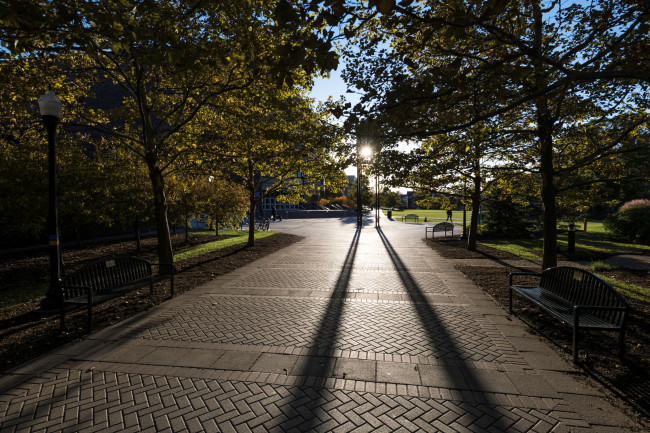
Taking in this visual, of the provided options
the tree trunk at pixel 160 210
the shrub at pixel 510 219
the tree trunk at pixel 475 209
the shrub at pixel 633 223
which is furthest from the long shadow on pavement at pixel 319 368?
the shrub at pixel 633 223

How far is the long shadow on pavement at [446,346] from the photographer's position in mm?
3340

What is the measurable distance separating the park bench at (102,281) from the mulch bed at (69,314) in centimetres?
27

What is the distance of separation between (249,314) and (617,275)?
32.4ft

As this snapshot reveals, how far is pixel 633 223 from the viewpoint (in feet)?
58.1

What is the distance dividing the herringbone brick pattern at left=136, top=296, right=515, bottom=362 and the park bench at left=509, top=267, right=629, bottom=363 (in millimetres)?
876

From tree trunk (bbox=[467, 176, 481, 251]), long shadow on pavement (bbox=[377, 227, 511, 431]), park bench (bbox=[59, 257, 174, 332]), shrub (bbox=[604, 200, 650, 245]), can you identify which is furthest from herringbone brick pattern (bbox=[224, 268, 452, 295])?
shrub (bbox=[604, 200, 650, 245])

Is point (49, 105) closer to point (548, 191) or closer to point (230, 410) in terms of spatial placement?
point (230, 410)

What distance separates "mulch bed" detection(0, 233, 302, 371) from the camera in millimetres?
4488

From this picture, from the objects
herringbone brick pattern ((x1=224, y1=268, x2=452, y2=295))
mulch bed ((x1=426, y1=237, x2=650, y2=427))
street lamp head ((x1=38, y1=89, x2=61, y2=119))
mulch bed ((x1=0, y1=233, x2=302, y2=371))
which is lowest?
mulch bed ((x1=0, y1=233, x2=302, y2=371))

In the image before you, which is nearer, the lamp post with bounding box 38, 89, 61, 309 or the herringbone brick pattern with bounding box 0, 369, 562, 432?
the herringbone brick pattern with bounding box 0, 369, 562, 432

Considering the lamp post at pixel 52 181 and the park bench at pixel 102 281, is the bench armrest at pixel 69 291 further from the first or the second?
the lamp post at pixel 52 181

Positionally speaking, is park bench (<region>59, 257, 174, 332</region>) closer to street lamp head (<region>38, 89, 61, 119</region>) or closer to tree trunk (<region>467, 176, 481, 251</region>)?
street lamp head (<region>38, 89, 61, 119</region>)

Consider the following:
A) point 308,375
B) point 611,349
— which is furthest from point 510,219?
point 308,375

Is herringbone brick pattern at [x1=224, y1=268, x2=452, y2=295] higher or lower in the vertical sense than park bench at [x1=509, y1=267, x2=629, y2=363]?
lower
